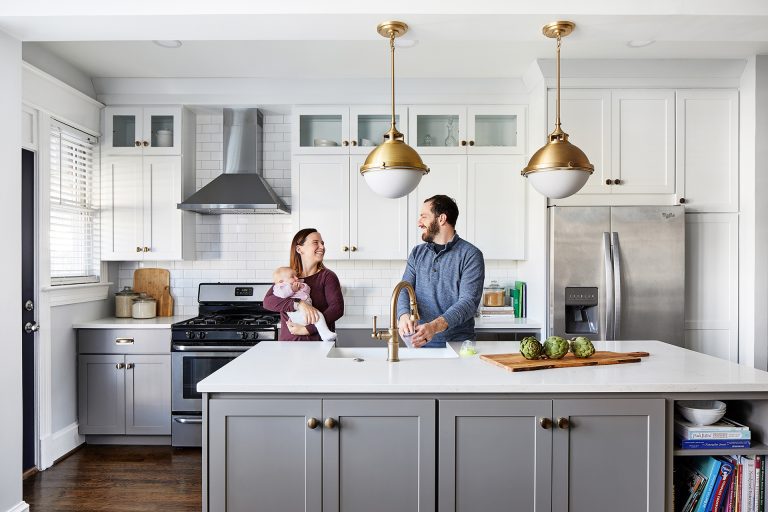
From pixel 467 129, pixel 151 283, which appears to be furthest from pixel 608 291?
pixel 151 283

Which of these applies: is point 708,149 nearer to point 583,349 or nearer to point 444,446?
point 583,349

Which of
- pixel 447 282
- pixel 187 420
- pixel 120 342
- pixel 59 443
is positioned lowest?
pixel 59 443

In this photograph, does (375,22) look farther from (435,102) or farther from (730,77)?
(730,77)

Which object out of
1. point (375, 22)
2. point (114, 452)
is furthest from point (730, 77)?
point (114, 452)

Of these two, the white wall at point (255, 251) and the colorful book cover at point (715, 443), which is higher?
the white wall at point (255, 251)

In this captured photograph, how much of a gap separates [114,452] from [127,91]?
269 cm

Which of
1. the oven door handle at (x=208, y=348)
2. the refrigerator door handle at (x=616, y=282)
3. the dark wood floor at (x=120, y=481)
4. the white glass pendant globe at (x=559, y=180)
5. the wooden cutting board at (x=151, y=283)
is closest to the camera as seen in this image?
the white glass pendant globe at (x=559, y=180)

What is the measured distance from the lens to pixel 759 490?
219 cm

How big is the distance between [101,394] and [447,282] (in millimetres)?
2740

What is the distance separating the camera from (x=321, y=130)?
4465mm

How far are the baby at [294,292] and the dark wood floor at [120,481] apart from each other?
1.21 meters

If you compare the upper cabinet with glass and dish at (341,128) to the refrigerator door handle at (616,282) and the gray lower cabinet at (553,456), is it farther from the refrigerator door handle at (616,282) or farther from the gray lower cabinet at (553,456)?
the gray lower cabinet at (553,456)

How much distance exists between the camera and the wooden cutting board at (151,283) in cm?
473

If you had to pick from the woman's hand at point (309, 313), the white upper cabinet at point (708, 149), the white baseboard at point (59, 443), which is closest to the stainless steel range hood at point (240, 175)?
the woman's hand at point (309, 313)
